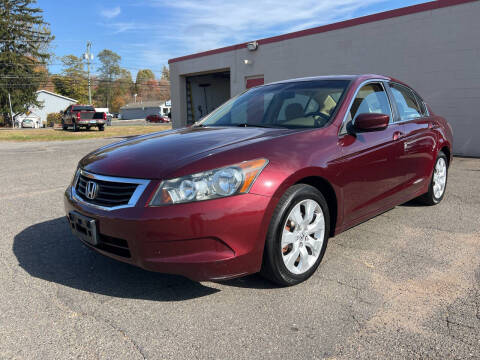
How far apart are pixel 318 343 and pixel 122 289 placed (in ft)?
4.76

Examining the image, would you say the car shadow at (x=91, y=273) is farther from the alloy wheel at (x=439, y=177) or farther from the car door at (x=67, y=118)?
the car door at (x=67, y=118)

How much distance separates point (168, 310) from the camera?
2561 millimetres

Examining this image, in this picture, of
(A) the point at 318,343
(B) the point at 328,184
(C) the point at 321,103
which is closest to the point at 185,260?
(A) the point at 318,343

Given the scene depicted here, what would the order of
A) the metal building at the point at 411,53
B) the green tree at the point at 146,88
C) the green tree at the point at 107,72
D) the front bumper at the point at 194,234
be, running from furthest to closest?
the green tree at the point at 146,88, the green tree at the point at 107,72, the metal building at the point at 411,53, the front bumper at the point at 194,234

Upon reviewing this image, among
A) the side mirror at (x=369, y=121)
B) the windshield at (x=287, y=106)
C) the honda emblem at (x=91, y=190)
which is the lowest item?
the honda emblem at (x=91, y=190)

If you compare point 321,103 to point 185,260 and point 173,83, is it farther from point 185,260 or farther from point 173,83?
point 173,83

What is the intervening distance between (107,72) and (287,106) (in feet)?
376

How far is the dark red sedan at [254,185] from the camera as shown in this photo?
2422mm

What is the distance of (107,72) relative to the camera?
108438 mm

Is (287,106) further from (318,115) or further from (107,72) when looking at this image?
(107,72)

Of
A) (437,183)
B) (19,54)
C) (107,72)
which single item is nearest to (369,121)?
(437,183)

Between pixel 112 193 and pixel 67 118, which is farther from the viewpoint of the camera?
pixel 67 118

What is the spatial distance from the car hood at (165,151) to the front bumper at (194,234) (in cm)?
22

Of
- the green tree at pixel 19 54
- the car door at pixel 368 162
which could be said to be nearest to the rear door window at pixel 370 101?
the car door at pixel 368 162
